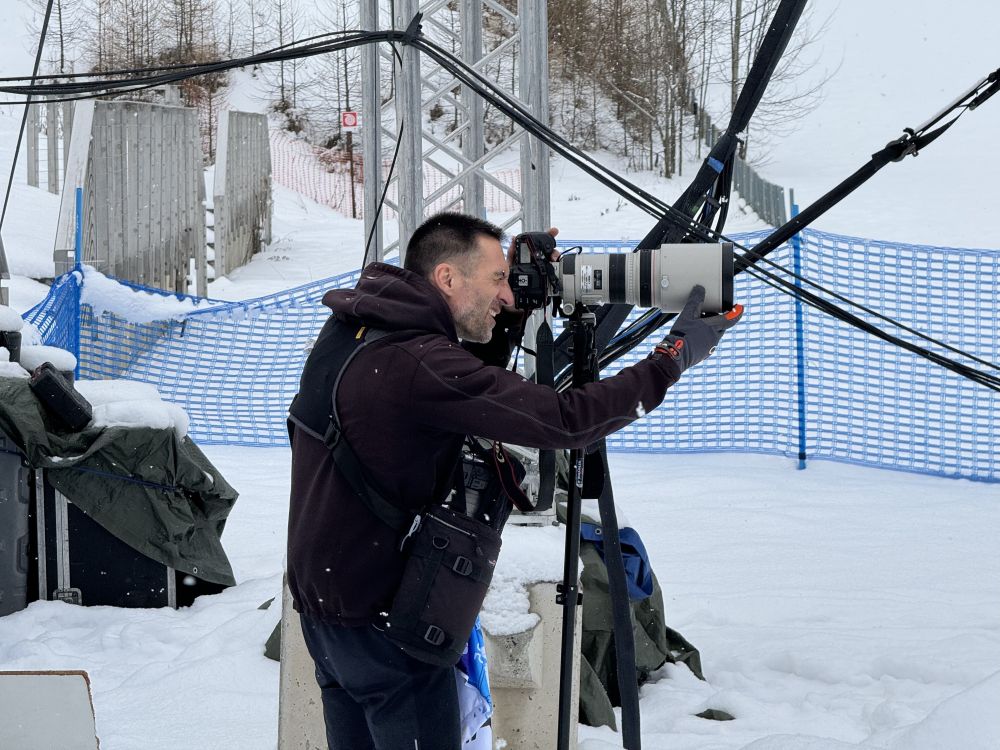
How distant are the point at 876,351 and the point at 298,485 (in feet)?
23.9

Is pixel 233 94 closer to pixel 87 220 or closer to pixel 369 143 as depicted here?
pixel 87 220

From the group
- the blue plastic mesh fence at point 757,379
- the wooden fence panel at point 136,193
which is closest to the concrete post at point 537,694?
the blue plastic mesh fence at point 757,379

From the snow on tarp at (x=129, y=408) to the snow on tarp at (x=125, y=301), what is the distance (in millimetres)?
3706

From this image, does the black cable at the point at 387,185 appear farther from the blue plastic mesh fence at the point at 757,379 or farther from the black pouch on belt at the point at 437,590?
the blue plastic mesh fence at the point at 757,379

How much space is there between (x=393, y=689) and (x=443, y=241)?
91 cm

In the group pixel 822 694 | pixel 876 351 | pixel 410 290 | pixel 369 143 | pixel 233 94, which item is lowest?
pixel 822 694

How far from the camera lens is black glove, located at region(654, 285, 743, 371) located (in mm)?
2191

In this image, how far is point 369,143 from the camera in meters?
4.33

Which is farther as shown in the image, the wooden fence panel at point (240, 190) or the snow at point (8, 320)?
the wooden fence panel at point (240, 190)

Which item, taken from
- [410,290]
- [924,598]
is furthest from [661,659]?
[410,290]

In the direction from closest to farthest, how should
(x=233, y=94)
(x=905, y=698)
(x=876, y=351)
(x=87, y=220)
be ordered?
(x=905, y=698), (x=876, y=351), (x=87, y=220), (x=233, y=94)

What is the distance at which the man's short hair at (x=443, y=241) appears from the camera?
2234mm

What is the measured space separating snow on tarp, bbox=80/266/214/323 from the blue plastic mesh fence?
0.13 metres

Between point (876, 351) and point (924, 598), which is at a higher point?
point (876, 351)
